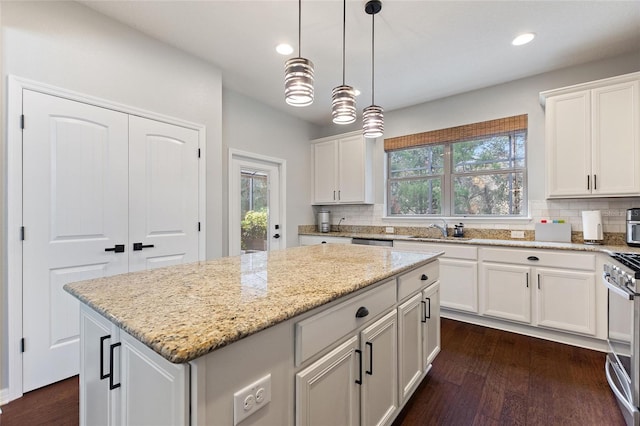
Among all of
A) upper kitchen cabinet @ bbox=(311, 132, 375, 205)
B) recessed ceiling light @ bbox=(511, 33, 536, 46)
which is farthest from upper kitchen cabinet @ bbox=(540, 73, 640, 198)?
upper kitchen cabinet @ bbox=(311, 132, 375, 205)

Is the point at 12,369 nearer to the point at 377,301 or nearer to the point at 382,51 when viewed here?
the point at 377,301

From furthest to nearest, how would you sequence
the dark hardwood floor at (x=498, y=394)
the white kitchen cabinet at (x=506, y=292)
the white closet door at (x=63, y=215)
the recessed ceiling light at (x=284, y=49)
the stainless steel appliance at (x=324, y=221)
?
the stainless steel appliance at (x=324, y=221) → the white kitchen cabinet at (x=506, y=292) → the recessed ceiling light at (x=284, y=49) → the white closet door at (x=63, y=215) → the dark hardwood floor at (x=498, y=394)

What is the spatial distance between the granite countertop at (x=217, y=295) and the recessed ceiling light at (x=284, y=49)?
210 centimetres

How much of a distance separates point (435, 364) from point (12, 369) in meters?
3.01

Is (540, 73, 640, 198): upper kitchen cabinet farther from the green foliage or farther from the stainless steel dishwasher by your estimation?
the green foliage

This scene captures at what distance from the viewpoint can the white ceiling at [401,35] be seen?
2271mm

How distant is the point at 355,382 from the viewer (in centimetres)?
129

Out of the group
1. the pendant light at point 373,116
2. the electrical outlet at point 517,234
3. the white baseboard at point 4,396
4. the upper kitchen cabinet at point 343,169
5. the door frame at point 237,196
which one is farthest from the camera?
the upper kitchen cabinet at point 343,169

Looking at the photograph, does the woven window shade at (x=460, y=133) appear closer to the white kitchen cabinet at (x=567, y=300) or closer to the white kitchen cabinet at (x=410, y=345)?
the white kitchen cabinet at (x=567, y=300)

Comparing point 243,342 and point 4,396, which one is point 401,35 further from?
point 4,396

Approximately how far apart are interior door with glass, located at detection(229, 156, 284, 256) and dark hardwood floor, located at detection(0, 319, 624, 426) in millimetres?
2178

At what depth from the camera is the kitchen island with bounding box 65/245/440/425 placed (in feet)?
2.47

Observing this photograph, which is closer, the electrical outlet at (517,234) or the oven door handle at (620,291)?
the oven door handle at (620,291)

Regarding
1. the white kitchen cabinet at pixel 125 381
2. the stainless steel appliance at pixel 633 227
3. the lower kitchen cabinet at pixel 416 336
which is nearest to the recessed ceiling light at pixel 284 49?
the lower kitchen cabinet at pixel 416 336
